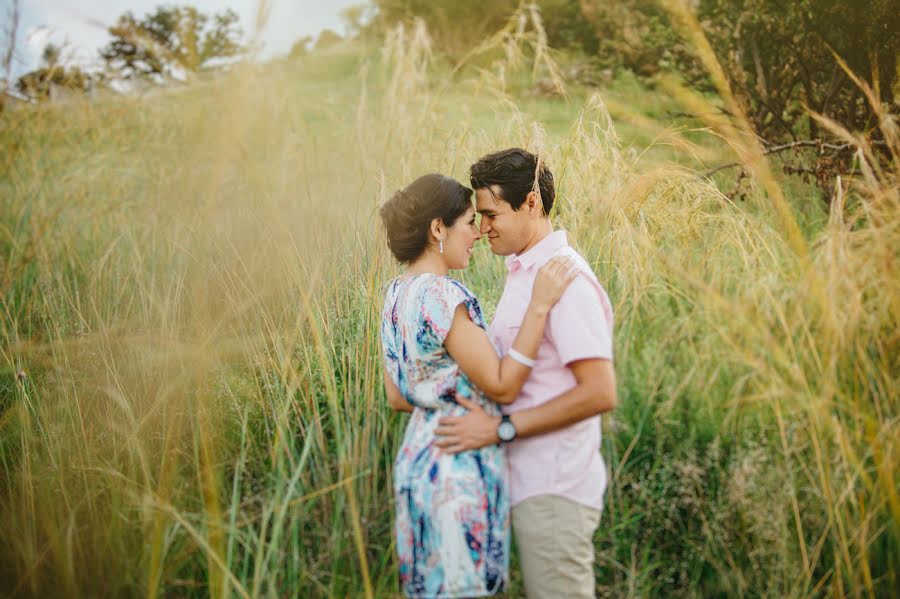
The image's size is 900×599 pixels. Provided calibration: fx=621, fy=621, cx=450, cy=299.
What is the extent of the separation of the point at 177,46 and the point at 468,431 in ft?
9.93

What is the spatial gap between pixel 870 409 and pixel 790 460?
0.35 m

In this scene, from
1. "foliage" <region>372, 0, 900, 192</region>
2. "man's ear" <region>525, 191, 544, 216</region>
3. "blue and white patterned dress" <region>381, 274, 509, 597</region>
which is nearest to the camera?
"blue and white patterned dress" <region>381, 274, 509, 597</region>

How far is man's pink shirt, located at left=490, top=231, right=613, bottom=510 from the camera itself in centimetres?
Result: 180

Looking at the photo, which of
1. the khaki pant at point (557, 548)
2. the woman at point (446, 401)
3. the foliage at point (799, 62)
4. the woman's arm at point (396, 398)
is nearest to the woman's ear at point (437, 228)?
the woman at point (446, 401)

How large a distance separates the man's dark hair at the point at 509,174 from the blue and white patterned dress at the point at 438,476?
440mm

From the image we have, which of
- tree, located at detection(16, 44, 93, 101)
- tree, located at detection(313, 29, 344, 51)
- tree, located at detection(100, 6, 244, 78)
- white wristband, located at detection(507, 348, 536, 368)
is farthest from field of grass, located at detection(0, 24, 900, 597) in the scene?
tree, located at detection(313, 29, 344, 51)

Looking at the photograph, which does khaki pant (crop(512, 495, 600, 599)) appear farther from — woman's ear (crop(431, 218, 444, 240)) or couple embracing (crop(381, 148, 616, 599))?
woman's ear (crop(431, 218, 444, 240))

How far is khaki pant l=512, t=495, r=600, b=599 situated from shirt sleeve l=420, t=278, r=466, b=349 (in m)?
0.57

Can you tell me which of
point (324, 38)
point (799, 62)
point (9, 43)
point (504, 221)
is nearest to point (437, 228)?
point (504, 221)

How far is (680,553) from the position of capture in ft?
7.59

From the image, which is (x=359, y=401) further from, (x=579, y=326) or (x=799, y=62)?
(x=799, y=62)

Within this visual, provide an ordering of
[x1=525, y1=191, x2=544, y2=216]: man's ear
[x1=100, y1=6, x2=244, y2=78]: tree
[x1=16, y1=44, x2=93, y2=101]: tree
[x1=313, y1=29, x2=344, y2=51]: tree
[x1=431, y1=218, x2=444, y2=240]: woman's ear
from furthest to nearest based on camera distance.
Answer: [x1=313, y1=29, x2=344, y2=51]: tree, [x1=16, y1=44, x2=93, y2=101]: tree, [x1=100, y1=6, x2=244, y2=78]: tree, [x1=525, y1=191, x2=544, y2=216]: man's ear, [x1=431, y1=218, x2=444, y2=240]: woman's ear

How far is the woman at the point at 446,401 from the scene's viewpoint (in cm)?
175

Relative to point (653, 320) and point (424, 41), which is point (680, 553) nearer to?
point (653, 320)
